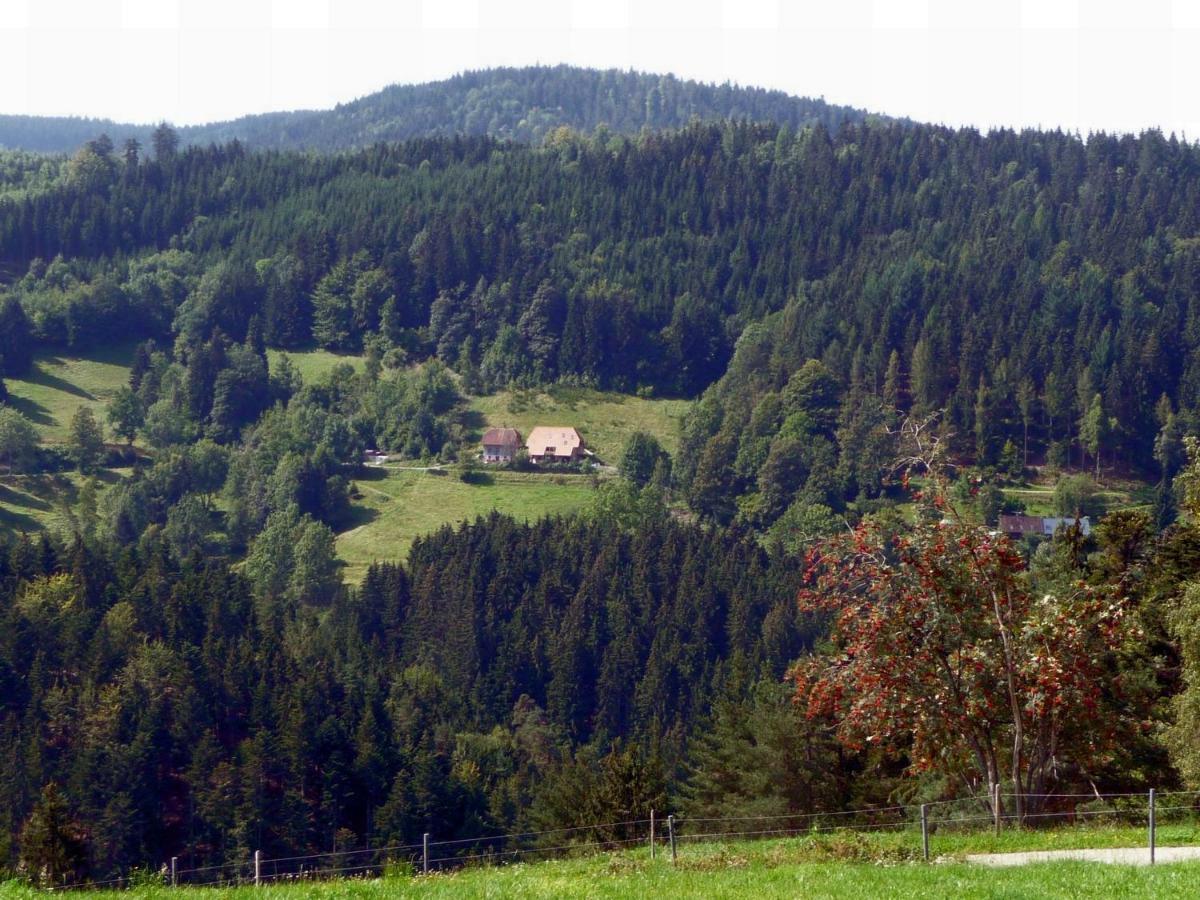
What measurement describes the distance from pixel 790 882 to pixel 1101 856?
6137 mm

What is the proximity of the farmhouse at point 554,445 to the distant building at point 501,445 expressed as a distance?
→ 180 centimetres

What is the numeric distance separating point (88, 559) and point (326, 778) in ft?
144

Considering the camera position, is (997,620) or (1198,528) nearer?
(997,620)

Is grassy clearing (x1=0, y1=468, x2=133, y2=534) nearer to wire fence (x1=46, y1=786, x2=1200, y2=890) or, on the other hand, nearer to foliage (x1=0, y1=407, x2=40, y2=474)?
foliage (x1=0, y1=407, x2=40, y2=474)

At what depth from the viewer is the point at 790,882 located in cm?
2433

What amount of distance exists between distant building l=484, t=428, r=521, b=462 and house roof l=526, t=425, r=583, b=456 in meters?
1.83

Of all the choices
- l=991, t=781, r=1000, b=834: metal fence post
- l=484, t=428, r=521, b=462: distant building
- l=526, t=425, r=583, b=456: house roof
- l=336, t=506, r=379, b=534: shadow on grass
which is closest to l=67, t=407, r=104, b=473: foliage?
l=336, t=506, r=379, b=534: shadow on grass

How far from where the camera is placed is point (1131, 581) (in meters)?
56.3

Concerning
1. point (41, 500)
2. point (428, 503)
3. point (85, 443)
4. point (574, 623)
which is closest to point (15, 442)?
point (41, 500)

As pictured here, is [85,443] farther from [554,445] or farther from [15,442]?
[554,445]

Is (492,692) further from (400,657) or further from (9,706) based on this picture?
(9,706)

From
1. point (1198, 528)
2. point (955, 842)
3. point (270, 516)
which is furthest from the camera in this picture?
point (270, 516)

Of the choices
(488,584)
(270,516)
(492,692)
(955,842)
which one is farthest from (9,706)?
(955,842)

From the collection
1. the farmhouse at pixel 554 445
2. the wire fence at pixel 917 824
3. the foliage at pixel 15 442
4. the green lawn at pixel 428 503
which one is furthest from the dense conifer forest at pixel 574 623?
the farmhouse at pixel 554 445
